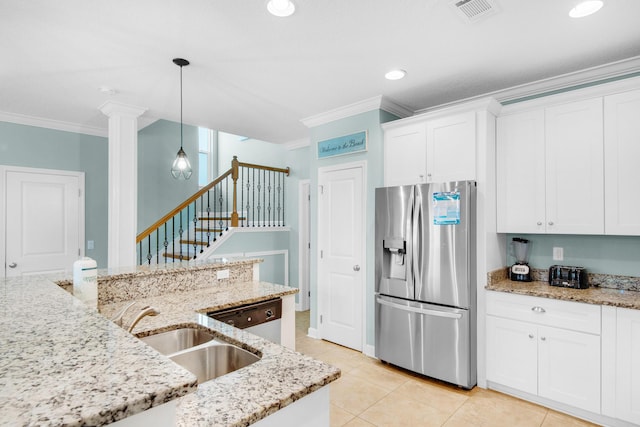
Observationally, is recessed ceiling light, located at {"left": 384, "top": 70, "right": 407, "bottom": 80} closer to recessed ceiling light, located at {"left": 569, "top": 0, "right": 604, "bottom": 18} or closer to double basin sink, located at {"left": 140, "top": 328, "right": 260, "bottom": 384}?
recessed ceiling light, located at {"left": 569, "top": 0, "right": 604, "bottom": 18}

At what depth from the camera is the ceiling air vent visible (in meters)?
1.97

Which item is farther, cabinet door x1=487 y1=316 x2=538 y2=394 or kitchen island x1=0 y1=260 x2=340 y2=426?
cabinet door x1=487 y1=316 x2=538 y2=394

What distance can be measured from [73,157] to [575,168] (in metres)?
5.48

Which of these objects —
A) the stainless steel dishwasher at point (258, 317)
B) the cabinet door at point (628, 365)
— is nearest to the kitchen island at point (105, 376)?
the stainless steel dishwasher at point (258, 317)

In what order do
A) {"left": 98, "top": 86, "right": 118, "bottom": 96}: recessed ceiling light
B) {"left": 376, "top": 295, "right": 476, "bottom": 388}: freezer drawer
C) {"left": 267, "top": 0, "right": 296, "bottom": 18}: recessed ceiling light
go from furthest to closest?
{"left": 98, "top": 86, "right": 118, "bottom": 96}: recessed ceiling light
{"left": 376, "top": 295, "right": 476, "bottom": 388}: freezer drawer
{"left": 267, "top": 0, "right": 296, "bottom": 18}: recessed ceiling light

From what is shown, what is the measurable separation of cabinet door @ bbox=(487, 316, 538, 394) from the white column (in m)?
3.59

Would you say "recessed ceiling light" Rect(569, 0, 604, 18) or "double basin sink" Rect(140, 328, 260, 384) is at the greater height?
"recessed ceiling light" Rect(569, 0, 604, 18)

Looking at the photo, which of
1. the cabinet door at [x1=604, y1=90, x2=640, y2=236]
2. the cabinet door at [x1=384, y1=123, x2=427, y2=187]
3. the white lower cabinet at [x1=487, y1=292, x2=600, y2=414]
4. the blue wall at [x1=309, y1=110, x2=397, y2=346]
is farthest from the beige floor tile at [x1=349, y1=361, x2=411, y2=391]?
the cabinet door at [x1=604, y1=90, x2=640, y2=236]

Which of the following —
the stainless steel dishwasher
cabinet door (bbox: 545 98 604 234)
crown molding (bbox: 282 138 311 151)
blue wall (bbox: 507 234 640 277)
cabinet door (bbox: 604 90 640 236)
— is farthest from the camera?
crown molding (bbox: 282 138 311 151)

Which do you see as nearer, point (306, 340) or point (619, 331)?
point (619, 331)

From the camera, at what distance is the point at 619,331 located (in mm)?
2295

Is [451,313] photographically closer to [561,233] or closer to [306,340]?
[561,233]

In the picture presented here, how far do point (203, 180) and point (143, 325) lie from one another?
638 centimetres

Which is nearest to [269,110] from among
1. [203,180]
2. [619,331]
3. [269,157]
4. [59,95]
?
[59,95]
